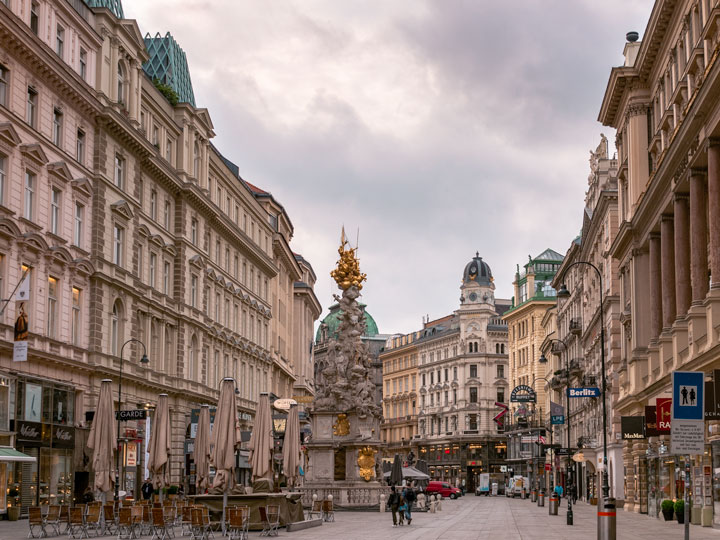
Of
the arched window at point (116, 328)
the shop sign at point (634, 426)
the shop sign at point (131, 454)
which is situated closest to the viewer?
the shop sign at point (634, 426)

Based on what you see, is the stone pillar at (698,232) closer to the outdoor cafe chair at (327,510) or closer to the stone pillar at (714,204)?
the stone pillar at (714,204)

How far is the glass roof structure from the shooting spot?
6994 cm

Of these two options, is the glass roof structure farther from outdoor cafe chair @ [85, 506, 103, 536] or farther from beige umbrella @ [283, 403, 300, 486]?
outdoor cafe chair @ [85, 506, 103, 536]

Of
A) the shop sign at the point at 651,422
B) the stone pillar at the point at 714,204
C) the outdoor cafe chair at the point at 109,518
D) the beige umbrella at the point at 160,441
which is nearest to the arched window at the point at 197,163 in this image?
the beige umbrella at the point at 160,441

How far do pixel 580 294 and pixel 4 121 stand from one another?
62.4 meters

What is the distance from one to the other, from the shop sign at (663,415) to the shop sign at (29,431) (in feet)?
77.1

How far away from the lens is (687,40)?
144 ft

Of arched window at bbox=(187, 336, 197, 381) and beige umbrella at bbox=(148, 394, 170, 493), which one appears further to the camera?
arched window at bbox=(187, 336, 197, 381)

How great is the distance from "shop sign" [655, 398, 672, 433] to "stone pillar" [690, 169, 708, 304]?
198 inches

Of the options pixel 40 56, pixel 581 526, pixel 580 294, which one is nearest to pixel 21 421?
pixel 40 56

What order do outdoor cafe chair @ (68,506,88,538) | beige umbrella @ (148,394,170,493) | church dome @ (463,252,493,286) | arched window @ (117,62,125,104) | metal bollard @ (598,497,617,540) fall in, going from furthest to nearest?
church dome @ (463,252,493,286) → arched window @ (117,62,125,104) → beige umbrella @ (148,394,170,493) → outdoor cafe chair @ (68,506,88,538) → metal bollard @ (598,497,617,540)

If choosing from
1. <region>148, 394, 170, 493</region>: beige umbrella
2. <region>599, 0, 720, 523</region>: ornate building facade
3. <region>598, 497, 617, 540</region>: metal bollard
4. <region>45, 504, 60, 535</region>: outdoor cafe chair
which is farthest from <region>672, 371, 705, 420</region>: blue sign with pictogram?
<region>148, 394, 170, 493</region>: beige umbrella

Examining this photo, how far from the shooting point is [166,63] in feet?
232

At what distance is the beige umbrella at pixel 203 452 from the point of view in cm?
3772
